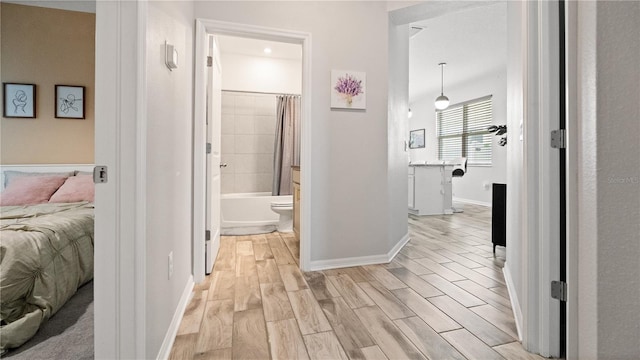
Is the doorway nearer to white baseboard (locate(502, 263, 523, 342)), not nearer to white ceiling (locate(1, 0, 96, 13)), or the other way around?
white baseboard (locate(502, 263, 523, 342))

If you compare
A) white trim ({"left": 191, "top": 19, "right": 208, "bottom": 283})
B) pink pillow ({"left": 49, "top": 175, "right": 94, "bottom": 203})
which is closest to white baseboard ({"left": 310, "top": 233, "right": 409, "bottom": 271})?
white trim ({"left": 191, "top": 19, "right": 208, "bottom": 283})

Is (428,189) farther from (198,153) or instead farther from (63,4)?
(63,4)

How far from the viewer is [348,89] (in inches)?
97.0

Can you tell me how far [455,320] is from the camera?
5.30 feet

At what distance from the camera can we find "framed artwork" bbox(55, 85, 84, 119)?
304 centimetres

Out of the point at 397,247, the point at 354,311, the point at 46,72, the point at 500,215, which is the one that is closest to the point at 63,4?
the point at 46,72

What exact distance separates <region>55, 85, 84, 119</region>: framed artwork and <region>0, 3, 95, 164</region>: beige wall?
5cm

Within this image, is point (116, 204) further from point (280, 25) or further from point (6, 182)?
point (6, 182)

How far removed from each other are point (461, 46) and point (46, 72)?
5.29m

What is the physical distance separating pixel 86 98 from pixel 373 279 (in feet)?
11.0

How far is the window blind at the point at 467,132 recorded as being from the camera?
6.22 metres

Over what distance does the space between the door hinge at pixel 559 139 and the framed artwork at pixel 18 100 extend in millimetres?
4239

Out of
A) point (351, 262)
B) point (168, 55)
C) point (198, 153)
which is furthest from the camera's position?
point (351, 262)
